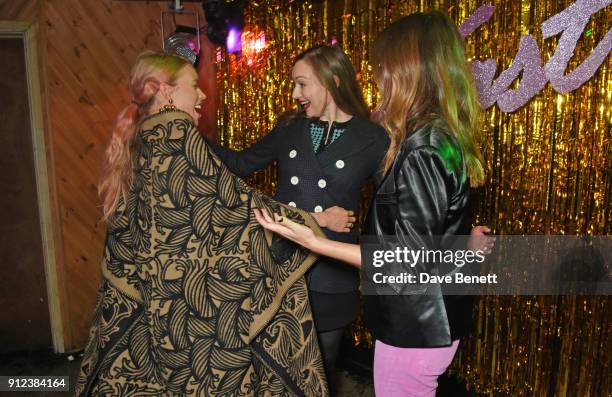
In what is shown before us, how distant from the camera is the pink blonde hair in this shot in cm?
169

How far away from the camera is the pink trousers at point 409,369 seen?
4.60 feet

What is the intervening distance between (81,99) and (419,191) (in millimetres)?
3088

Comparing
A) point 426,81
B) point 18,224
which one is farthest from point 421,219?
point 18,224

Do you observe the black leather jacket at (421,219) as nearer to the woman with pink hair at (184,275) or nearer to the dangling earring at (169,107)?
the woman with pink hair at (184,275)

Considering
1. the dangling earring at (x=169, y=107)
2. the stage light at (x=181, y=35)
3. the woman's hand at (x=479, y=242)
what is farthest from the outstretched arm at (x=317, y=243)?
the stage light at (x=181, y=35)

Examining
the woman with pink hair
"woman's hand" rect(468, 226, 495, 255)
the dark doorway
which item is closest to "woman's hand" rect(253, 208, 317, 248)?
the woman with pink hair

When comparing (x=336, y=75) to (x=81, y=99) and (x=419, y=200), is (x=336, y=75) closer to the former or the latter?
(x=419, y=200)

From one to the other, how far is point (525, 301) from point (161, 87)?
6.57 ft

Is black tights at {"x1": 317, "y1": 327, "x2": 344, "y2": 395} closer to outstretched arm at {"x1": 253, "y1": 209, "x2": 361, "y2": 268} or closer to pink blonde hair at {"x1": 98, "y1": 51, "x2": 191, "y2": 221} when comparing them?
outstretched arm at {"x1": 253, "y1": 209, "x2": 361, "y2": 268}

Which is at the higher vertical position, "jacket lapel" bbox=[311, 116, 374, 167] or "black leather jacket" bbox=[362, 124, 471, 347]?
"jacket lapel" bbox=[311, 116, 374, 167]

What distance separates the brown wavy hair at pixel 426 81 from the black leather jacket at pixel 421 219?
0.23 feet

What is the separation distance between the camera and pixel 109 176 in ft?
5.66

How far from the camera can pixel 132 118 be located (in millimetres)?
1741

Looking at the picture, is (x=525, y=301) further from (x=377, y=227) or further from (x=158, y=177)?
(x=158, y=177)
